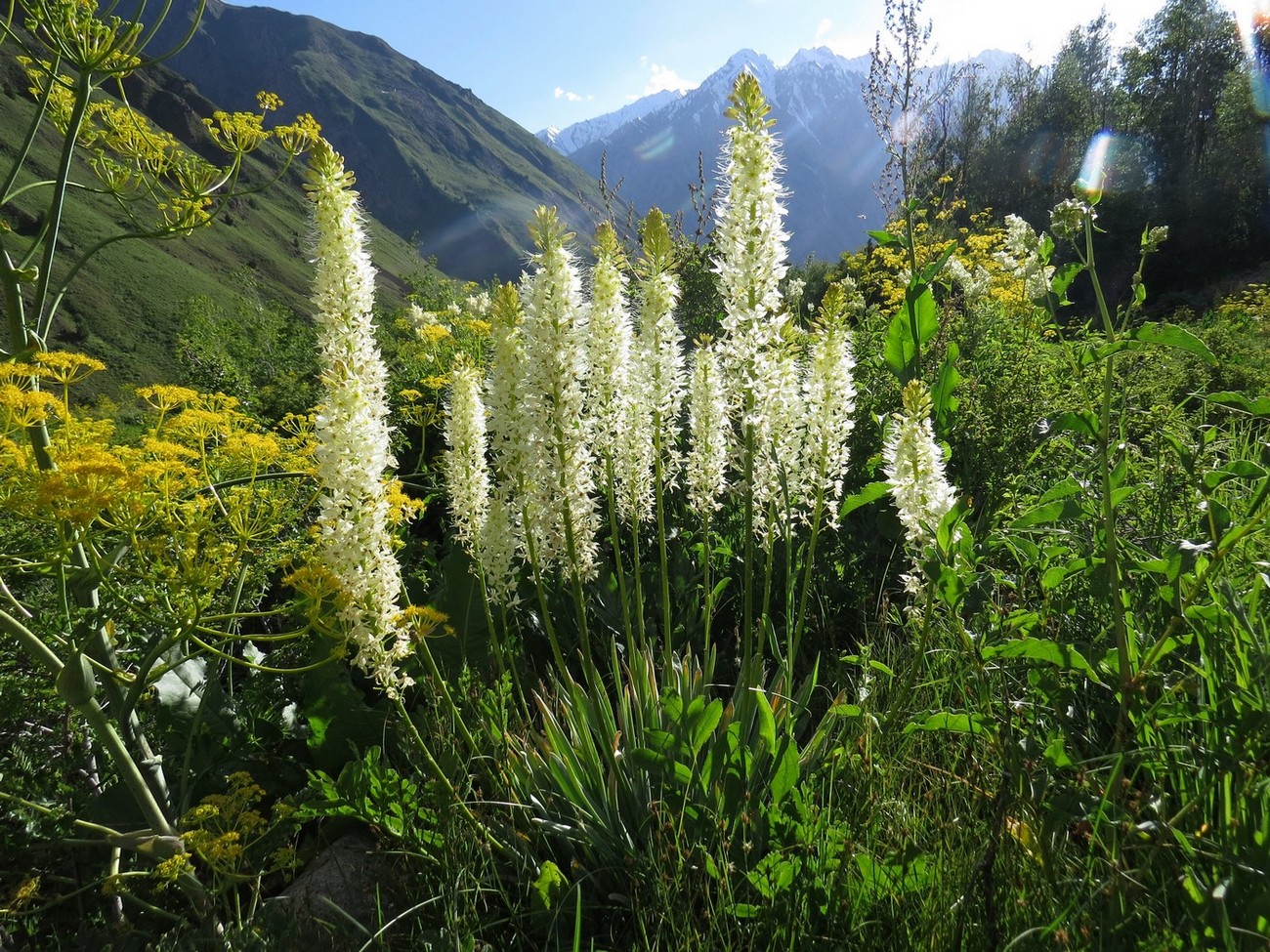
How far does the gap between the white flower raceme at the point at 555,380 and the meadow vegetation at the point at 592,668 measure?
0.9 inches

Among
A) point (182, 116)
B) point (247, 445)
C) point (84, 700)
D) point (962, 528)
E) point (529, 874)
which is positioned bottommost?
point (529, 874)

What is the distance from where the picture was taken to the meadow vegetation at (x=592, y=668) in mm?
1800

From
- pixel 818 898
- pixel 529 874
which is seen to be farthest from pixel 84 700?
pixel 818 898

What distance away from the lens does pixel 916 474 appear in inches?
99.0

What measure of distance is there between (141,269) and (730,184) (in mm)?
96485

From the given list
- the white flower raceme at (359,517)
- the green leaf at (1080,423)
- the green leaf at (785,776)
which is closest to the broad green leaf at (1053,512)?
the green leaf at (1080,423)

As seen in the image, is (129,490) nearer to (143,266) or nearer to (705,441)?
(705,441)

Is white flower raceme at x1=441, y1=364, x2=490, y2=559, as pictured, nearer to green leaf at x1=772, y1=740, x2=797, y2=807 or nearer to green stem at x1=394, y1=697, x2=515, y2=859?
green stem at x1=394, y1=697, x2=515, y2=859

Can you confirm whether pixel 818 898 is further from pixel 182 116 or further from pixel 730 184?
pixel 182 116

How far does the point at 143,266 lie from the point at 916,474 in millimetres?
98286

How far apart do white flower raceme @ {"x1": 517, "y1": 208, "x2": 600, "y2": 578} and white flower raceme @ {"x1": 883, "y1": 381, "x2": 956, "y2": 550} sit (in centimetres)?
121

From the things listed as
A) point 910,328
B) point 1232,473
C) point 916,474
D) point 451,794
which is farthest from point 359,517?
point 910,328

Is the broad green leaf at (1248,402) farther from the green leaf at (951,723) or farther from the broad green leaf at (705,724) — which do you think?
the broad green leaf at (705,724)

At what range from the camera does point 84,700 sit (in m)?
1.96
